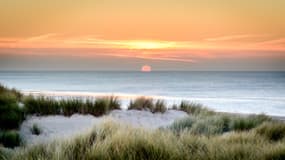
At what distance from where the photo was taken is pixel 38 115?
10.0 m

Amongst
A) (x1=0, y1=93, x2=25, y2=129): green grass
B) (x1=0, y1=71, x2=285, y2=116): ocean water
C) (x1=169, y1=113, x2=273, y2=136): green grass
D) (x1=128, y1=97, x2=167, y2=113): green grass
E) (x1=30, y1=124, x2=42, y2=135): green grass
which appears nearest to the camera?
(x1=169, y1=113, x2=273, y2=136): green grass

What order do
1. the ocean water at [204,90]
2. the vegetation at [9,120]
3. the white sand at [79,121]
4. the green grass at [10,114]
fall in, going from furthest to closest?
the ocean water at [204,90] < the green grass at [10,114] < the white sand at [79,121] < the vegetation at [9,120]

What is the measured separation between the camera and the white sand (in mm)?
8445

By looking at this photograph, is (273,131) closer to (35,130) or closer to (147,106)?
(147,106)

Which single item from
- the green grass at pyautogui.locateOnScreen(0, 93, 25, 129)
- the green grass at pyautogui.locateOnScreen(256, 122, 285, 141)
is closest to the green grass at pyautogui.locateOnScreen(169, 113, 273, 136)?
the green grass at pyautogui.locateOnScreen(256, 122, 285, 141)

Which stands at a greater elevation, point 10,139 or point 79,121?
point 79,121

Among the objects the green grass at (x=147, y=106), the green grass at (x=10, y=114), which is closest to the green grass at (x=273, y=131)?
the green grass at (x=147, y=106)

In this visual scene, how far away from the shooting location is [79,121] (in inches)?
373

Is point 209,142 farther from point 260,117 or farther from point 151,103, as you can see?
point 151,103

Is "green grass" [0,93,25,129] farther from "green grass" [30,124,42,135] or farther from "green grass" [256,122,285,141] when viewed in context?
"green grass" [256,122,285,141]

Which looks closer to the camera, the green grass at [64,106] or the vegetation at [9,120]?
the vegetation at [9,120]

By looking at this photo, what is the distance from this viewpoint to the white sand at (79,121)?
27.7ft

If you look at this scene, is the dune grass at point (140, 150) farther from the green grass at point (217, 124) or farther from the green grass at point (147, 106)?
the green grass at point (147, 106)

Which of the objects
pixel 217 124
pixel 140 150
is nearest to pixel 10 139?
pixel 140 150
